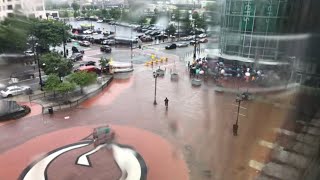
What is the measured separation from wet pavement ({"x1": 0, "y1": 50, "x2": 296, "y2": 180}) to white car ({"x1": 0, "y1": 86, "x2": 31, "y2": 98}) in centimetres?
101

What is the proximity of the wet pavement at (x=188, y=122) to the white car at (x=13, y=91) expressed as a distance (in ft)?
3.30

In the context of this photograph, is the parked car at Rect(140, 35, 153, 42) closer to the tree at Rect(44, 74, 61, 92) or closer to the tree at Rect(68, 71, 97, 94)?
the tree at Rect(68, 71, 97, 94)

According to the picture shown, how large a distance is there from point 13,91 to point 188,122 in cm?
291

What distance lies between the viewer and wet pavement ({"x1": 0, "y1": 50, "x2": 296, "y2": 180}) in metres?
2.89

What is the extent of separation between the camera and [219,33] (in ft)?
22.2

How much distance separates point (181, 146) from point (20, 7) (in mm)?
2124

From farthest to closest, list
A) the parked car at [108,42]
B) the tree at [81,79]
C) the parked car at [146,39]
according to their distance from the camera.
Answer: the parked car at [146,39], the parked car at [108,42], the tree at [81,79]

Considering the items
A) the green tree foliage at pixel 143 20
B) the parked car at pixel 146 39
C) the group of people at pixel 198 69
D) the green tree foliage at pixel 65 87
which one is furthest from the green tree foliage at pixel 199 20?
the green tree foliage at pixel 65 87

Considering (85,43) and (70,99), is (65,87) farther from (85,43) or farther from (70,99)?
(85,43)

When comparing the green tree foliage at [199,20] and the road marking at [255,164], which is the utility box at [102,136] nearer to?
the road marking at [255,164]

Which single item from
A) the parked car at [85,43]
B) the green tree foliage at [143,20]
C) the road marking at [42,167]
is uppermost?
the green tree foliage at [143,20]

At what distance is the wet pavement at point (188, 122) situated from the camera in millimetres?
2895

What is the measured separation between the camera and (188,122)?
394 cm

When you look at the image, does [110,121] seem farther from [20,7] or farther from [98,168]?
[20,7]
